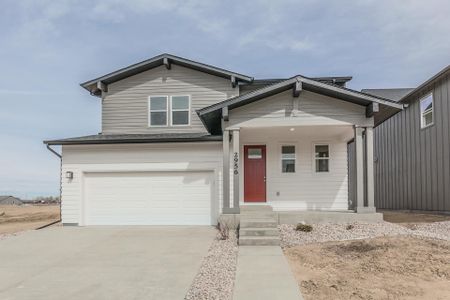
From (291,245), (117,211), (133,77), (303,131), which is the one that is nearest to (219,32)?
(133,77)

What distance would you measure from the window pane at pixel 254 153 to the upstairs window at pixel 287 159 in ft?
2.66

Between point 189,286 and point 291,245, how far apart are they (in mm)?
3713

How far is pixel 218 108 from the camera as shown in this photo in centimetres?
1159

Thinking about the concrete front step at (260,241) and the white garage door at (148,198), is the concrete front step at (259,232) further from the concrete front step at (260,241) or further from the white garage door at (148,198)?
the white garage door at (148,198)

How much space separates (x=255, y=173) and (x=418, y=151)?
720 cm

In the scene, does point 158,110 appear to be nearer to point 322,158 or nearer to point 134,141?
point 134,141

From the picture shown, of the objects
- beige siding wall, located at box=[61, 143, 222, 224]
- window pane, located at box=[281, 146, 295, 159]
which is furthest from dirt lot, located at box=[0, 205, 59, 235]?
window pane, located at box=[281, 146, 295, 159]

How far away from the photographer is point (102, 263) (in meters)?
7.70

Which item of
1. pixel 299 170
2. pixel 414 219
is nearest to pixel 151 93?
pixel 299 170

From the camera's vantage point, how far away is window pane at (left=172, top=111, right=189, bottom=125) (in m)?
14.9

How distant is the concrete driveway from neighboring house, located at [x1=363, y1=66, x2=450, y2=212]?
8.82 m

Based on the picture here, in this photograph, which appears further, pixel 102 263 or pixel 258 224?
pixel 258 224

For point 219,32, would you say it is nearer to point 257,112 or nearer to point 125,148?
point 257,112

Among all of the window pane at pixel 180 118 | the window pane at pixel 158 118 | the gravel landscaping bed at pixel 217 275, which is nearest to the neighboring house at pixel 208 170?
the window pane at pixel 158 118
